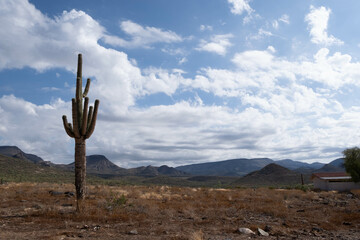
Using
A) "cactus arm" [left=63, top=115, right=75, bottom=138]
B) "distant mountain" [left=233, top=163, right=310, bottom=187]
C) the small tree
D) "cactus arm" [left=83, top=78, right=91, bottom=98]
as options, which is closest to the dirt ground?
"cactus arm" [left=63, top=115, right=75, bottom=138]

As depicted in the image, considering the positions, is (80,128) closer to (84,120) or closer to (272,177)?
(84,120)

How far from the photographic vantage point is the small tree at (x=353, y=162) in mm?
34750

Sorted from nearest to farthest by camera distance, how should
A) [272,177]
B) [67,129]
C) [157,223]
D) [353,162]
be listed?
[157,223], [67,129], [353,162], [272,177]

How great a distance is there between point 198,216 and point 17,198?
12151mm

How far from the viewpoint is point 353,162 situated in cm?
3506

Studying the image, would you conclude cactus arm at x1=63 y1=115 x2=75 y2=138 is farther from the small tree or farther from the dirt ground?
the small tree

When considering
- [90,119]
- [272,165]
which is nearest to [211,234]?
[90,119]

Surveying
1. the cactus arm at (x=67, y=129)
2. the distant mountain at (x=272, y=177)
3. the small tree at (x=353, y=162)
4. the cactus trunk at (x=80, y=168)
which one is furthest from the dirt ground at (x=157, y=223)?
the distant mountain at (x=272, y=177)

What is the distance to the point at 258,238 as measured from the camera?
31.2 ft

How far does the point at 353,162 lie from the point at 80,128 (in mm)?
33393

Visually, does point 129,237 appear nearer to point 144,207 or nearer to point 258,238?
point 258,238

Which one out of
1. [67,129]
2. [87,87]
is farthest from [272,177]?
[67,129]

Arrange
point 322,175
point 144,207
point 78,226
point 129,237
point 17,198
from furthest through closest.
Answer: point 322,175 → point 17,198 → point 144,207 → point 78,226 → point 129,237

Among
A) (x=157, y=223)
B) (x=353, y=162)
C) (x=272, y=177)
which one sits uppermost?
(x=353, y=162)
